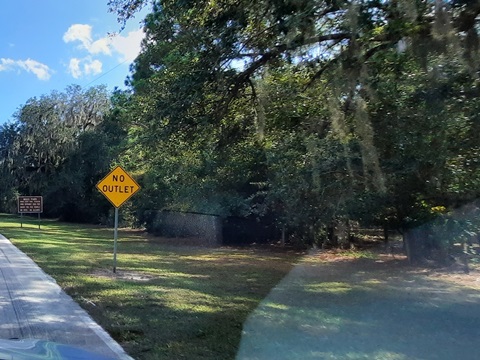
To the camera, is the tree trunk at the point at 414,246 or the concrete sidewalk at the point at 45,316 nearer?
the concrete sidewalk at the point at 45,316

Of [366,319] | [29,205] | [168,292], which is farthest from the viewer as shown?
[29,205]

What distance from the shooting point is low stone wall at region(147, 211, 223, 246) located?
79.2 feet

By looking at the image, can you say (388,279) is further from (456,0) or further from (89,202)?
(89,202)

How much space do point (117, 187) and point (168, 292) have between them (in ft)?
12.6

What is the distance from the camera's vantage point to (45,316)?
7.55m

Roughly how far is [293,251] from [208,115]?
42.0 feet

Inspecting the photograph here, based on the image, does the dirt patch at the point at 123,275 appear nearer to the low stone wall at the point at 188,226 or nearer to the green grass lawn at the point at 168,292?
the green grass lawn at the point at 168,292

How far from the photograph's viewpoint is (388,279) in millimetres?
12578

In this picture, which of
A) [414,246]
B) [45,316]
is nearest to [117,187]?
[45,316]

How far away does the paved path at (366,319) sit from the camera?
6043mm

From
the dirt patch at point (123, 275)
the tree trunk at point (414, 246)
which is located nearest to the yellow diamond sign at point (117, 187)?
the dirt patch at point (123, 275)

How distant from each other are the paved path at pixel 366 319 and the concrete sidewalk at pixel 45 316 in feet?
6.14

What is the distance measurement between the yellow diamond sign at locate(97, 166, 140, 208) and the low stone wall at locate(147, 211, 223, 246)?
36.3 ft

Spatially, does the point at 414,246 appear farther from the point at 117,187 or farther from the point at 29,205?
the point at 29,205
